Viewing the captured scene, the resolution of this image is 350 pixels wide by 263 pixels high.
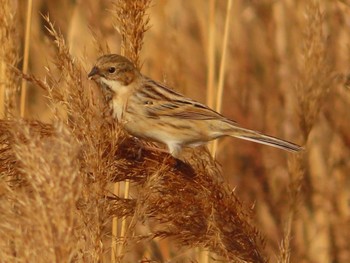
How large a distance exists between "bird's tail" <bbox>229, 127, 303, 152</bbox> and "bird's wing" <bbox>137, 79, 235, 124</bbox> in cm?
5

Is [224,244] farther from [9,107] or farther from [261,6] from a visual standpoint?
[261,6]

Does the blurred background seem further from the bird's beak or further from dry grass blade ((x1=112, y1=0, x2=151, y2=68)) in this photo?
dry grass blade ((x1=112, y1=0, x2=151, y2=68))

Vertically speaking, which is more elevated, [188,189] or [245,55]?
[245,55]

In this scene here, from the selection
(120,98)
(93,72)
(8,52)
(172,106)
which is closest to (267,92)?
(172,106)

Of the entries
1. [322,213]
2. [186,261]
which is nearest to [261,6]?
[322,213]

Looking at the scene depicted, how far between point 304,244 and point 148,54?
61.9 inches

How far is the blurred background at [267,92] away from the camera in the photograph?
5.18 meters

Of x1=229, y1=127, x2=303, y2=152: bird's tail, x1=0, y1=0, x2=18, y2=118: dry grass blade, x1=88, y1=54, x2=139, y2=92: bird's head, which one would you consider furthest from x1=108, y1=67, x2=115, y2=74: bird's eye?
x1=229, y1=127, x2=303, y2=152: bird's tail

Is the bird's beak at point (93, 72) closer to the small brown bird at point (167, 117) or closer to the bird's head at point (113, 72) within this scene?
the bird's head at point (113, 72)

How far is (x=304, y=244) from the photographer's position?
525 centimetres

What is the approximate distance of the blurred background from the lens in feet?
17.0

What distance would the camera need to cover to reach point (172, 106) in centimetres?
365

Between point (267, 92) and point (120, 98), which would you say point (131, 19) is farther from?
point (267, 92)

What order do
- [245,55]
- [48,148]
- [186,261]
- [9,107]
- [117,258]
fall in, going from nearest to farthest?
[48,148], [117,258], [9,107], [186,261], [245,55]
